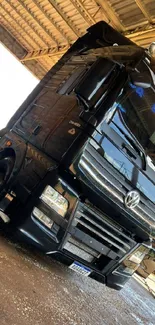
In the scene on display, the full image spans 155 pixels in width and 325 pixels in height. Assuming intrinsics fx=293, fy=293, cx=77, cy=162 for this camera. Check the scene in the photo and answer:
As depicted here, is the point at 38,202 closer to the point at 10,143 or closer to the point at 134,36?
the point at 10,143

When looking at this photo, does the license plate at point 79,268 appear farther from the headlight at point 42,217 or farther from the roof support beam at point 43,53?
the roof support beam at point 43,53

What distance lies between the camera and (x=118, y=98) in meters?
3.10

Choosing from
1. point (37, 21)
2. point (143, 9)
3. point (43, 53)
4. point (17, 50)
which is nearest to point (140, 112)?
point (143, 9)

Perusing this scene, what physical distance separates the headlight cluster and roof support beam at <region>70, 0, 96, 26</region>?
750 cm

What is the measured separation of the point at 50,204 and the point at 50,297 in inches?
32.1

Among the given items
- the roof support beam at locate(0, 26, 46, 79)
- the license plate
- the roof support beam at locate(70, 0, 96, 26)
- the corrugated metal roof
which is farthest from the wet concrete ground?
the roof support beam at locate(0, 26, 46, 79)

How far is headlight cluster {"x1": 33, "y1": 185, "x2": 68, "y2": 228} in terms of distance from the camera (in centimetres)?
282

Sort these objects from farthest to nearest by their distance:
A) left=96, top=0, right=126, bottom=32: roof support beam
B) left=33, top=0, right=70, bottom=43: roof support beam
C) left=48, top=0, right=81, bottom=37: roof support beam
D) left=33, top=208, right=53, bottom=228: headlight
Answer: left=33, top=0, right=70, bottom=43: roof support beam → left=48, top=0, right=81, bottom=37: roof support beam → left=96, top=0, right=126, bottom=32: roof support beam → left=33, top=208, right=53, bottom=228: headlight

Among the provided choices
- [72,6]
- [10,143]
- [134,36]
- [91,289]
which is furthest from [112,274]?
[72,6]

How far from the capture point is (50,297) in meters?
2.52

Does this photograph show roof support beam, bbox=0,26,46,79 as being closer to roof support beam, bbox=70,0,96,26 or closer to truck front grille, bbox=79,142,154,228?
roof support beam, bbox=70,0,96,26

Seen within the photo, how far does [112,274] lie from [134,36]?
6.84 m

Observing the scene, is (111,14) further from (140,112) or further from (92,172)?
(92,172)

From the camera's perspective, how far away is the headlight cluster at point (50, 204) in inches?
111
